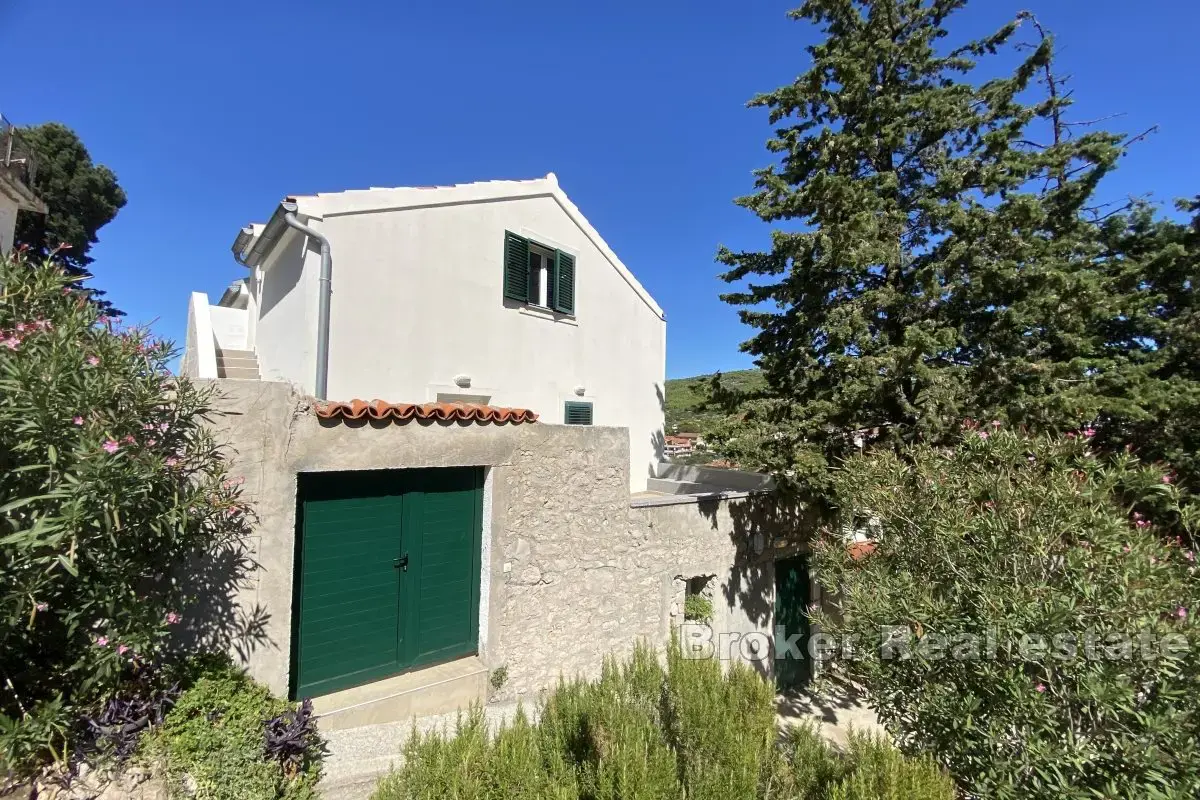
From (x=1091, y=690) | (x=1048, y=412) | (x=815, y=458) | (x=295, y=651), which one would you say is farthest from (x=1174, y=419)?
(x=295, y=651)

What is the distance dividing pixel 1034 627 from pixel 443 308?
8.74 m

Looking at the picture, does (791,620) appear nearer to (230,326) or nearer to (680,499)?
(680,499)

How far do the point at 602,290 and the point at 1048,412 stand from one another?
8.56m

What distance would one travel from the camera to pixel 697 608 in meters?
8.55

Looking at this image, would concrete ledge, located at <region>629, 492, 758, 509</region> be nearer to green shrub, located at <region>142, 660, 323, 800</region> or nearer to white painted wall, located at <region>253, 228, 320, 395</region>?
green shrub, located at <region>142, 660, 323, 800</region>

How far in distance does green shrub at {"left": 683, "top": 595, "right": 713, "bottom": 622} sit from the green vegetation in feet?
13.3

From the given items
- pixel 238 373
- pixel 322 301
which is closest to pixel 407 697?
pixel 322 301

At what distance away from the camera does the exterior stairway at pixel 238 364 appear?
8648 millimetres

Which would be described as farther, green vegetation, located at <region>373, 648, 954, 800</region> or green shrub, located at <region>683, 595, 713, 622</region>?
green shrub, located at <region>683, 595, 713, 622</region>

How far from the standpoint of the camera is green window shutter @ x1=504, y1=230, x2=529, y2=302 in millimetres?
9922

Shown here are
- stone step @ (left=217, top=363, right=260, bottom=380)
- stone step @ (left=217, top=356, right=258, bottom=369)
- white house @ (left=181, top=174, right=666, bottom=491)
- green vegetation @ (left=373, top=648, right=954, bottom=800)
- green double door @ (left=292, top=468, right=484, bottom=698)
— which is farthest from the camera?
stone step @ (left=217, top=356, right=258, bottom=369)

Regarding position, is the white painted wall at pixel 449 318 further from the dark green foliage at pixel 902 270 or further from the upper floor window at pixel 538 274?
the dark green foliage at pixel 902 270

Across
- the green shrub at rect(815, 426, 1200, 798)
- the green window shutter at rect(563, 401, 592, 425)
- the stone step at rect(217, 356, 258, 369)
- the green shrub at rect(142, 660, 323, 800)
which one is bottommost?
the green shrub at rect(142, 660, 323, 800)

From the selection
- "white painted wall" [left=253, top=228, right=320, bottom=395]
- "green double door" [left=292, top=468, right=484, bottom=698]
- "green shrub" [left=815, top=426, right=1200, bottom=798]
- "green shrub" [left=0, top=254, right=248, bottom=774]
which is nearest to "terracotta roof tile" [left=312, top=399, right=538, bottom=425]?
"green double door" [left=292, top=468, right=484, bottom=698]
